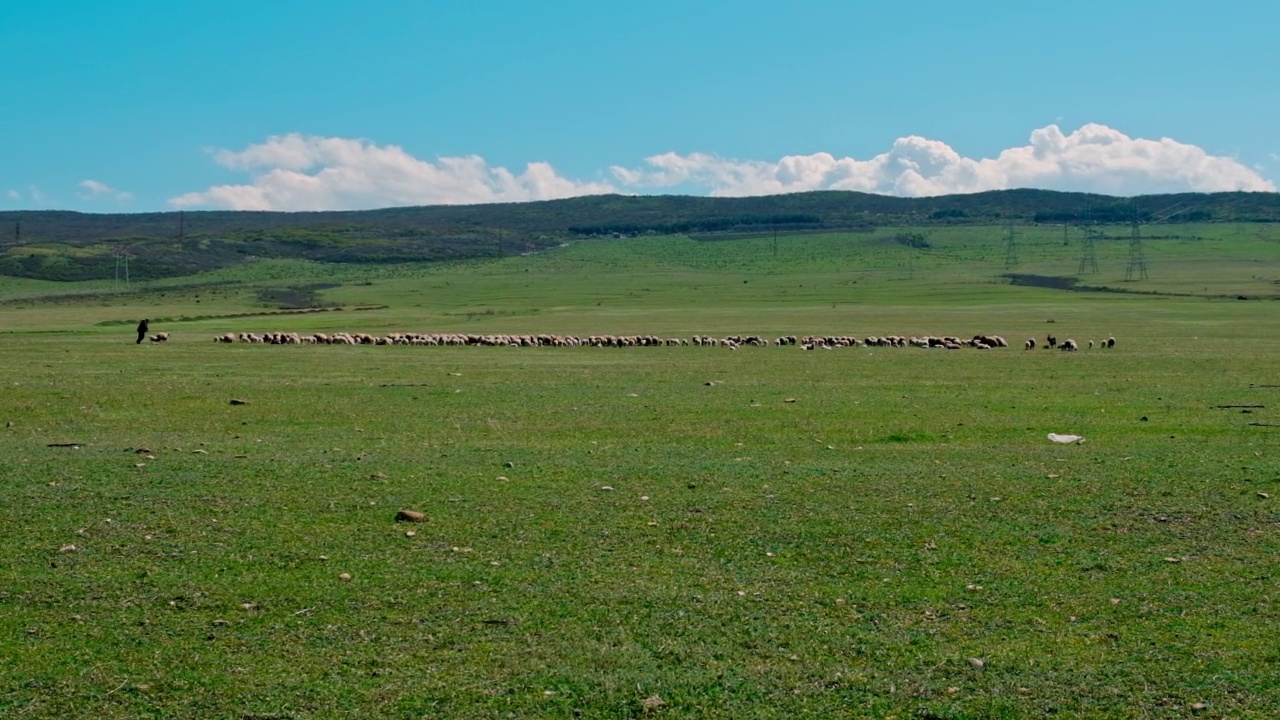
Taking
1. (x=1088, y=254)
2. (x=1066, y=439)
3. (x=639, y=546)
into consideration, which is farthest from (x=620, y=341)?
(x=1088, y=254)

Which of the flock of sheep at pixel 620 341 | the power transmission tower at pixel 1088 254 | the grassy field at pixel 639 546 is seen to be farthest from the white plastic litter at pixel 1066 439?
the power transmission tower at pixel 1088 254

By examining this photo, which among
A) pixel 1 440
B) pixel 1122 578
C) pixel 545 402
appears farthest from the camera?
pixel 545 402

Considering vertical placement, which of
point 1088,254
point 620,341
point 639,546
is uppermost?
point 1088,254

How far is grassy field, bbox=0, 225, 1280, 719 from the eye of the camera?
294 inches

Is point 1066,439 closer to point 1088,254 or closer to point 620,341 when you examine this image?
point 620,341

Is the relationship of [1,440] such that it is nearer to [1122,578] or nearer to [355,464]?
[355,464]

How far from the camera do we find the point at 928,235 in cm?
18625

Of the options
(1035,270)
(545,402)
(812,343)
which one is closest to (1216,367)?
(812,343)

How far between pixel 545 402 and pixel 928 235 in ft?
558

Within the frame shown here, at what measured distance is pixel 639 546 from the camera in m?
10.8

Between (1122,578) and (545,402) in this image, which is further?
(545,402)

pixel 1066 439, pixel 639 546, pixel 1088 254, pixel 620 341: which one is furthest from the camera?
pixel 1088 254

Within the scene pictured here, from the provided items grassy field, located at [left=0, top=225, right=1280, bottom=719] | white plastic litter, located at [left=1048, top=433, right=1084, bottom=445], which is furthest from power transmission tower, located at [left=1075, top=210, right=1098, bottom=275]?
white plastic litter, located at [left=1048, top=433, right=1084, bottom=445]

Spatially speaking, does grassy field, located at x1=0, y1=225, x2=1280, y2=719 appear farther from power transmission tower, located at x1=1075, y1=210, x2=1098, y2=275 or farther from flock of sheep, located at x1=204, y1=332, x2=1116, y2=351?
power transmission tower, located at x1=1075, y1=210, x2=1098, y2=275
